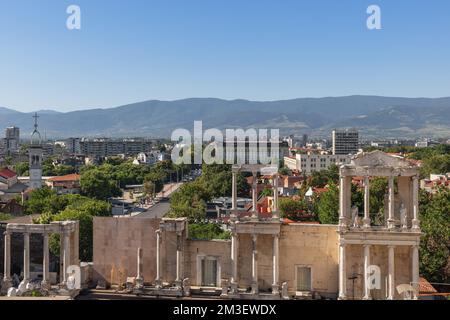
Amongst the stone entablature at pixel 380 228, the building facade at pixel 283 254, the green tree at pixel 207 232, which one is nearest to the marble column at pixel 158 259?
the building facade at pixel 283 254

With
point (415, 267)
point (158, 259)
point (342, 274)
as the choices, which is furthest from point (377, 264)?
point (158, 259)

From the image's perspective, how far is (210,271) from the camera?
77.8 ft

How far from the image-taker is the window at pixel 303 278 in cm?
2272

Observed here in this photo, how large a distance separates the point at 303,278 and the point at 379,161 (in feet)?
19.3

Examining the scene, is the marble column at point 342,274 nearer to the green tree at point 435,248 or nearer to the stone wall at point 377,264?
the stone wall at point 377,264

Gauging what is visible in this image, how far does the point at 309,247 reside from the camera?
22562 millimetres

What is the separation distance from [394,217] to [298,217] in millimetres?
33255

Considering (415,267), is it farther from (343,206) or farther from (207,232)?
(207,232)

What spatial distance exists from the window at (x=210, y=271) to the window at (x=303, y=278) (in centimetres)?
357

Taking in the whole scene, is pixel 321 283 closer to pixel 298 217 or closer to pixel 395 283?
pixel 395 283

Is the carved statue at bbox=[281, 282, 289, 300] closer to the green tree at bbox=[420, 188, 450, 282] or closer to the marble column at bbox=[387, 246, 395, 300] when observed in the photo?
the marble column at bbox=[387, 246, 395, 300]

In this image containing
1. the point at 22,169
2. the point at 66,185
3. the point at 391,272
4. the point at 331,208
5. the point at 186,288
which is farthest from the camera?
the point at 22,169
